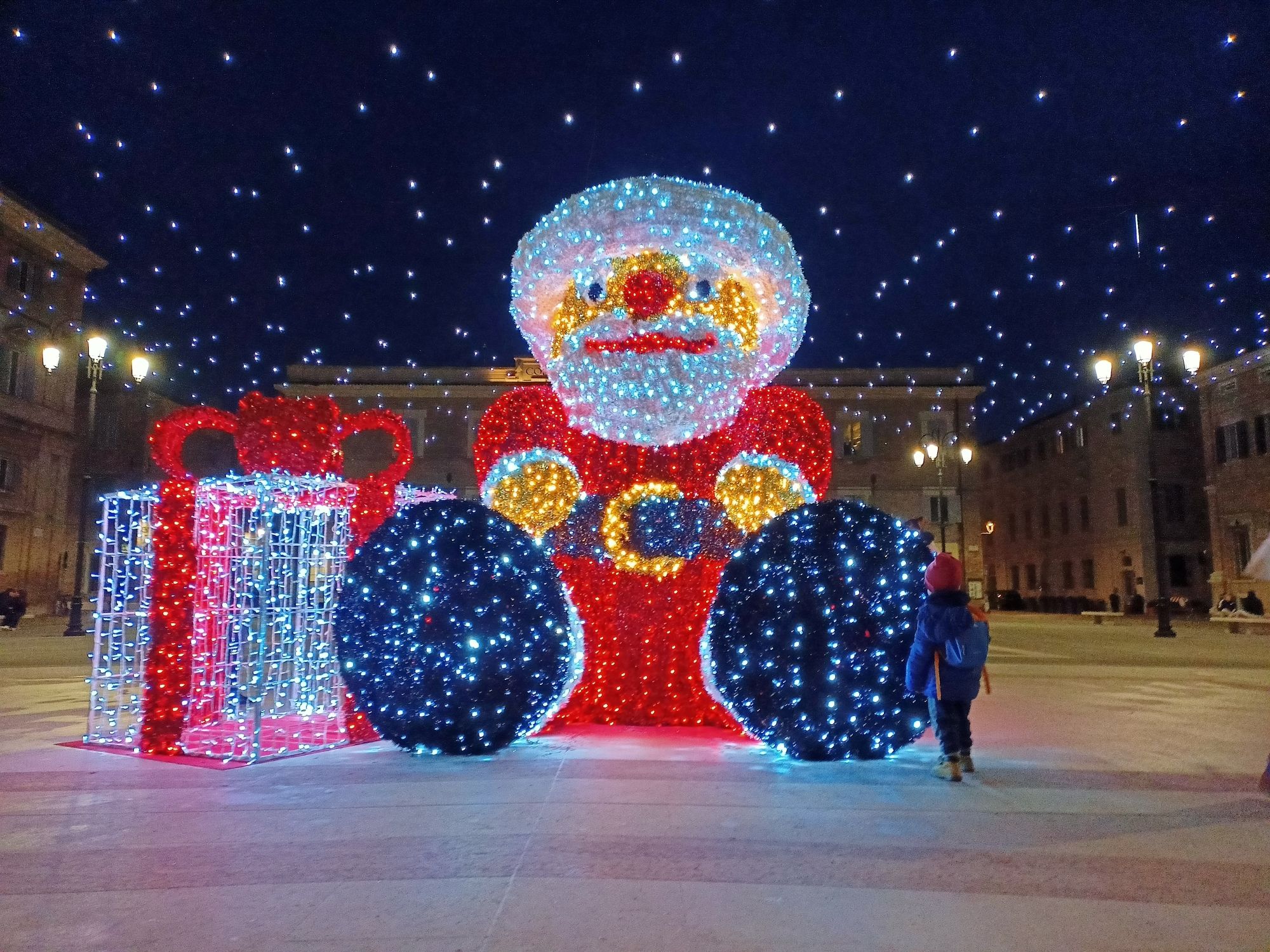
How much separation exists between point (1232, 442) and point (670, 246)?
28776 millimetres

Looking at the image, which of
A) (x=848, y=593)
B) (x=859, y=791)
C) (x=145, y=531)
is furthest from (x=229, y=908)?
(x=145, y=531)

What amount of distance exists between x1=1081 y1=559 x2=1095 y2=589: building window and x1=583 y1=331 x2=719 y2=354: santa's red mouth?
36593mm

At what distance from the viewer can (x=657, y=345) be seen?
20.9ft

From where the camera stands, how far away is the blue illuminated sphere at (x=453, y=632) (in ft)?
18.7

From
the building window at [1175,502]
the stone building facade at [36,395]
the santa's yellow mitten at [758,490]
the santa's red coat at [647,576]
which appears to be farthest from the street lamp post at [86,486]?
the building window at [1175,502]

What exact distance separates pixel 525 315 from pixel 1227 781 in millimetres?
5337

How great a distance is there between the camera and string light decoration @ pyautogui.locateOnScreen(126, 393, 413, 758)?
6.28 metres

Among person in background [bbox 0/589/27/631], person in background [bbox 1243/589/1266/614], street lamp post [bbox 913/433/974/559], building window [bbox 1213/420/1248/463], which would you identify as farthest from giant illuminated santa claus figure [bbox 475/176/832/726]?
building window [bbox 1213/420/1248/463]

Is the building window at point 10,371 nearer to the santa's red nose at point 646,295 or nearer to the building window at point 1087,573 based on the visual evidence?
the santa's red nose at point 646,295

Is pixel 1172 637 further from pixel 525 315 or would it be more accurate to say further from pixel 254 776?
pixel 254 776

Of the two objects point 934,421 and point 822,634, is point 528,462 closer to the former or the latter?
point 822,634

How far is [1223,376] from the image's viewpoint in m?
29.3

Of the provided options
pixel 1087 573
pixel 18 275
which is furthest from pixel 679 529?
pixel 1087 573

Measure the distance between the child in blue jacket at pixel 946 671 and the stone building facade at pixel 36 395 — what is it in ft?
87.6
